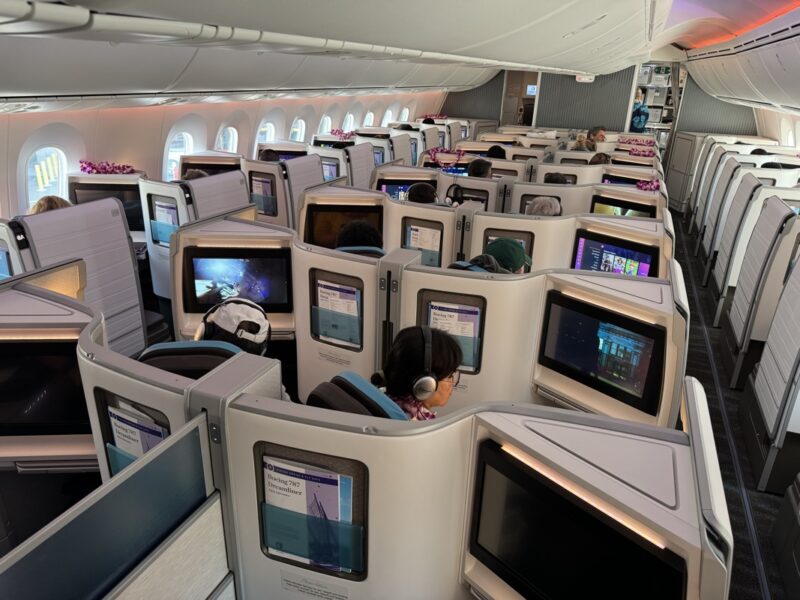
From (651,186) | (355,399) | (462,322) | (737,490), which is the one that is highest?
(651,186)

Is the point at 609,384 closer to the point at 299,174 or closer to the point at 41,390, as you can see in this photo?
the point at 41,390

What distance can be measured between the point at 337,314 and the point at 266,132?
11011mm

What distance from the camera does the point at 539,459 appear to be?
1.49 m

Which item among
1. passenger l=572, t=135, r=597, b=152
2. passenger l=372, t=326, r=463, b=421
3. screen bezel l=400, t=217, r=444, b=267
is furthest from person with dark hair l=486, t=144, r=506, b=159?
passenger l=372, t=326, r=463, b=421

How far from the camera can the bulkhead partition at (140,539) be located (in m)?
1.20

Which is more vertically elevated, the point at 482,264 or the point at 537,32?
the point at 537,32

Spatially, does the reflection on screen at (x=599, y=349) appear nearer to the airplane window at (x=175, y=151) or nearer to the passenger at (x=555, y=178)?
the passenger at (x=555, y=178)

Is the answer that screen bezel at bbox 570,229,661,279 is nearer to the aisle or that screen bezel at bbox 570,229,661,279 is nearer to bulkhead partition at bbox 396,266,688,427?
bulkhead partition at bbox 396,266,688,427

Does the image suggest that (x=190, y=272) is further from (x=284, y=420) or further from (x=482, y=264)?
(x=284, y=420)

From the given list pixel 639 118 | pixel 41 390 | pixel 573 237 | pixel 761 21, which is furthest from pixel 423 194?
pixel 639 118

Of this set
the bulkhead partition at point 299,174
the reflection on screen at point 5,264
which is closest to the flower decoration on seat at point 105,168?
the bulkhead partition at point 299,174

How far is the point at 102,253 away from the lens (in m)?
4.75

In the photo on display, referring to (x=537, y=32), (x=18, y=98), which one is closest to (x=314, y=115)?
(x=18, y=98)

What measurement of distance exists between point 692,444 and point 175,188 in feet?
16.8
